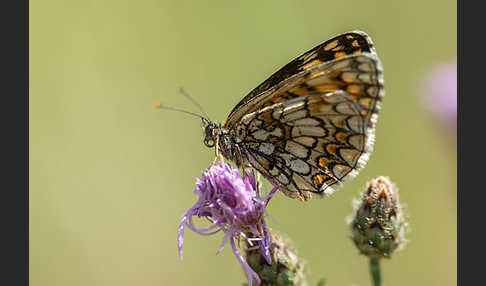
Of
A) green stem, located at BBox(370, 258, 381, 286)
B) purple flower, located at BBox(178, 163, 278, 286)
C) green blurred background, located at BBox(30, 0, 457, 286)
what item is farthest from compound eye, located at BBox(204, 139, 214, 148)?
green blurred background, located at BBox(30, 0, 457, 286)

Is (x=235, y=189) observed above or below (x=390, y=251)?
above

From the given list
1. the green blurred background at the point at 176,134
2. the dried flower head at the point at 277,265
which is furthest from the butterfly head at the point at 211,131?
the green blurred background at the point at 176,134

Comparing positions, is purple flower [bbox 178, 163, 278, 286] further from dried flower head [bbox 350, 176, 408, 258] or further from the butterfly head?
dried flower head [bbox 350, 176, 408, 258]

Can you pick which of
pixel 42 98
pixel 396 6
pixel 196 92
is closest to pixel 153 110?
pixel 196 92

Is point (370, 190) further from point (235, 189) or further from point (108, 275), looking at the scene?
point (108, 275)

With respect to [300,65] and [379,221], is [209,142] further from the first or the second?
[379,221]

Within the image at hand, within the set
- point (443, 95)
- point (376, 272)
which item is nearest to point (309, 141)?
point (376, 272)
